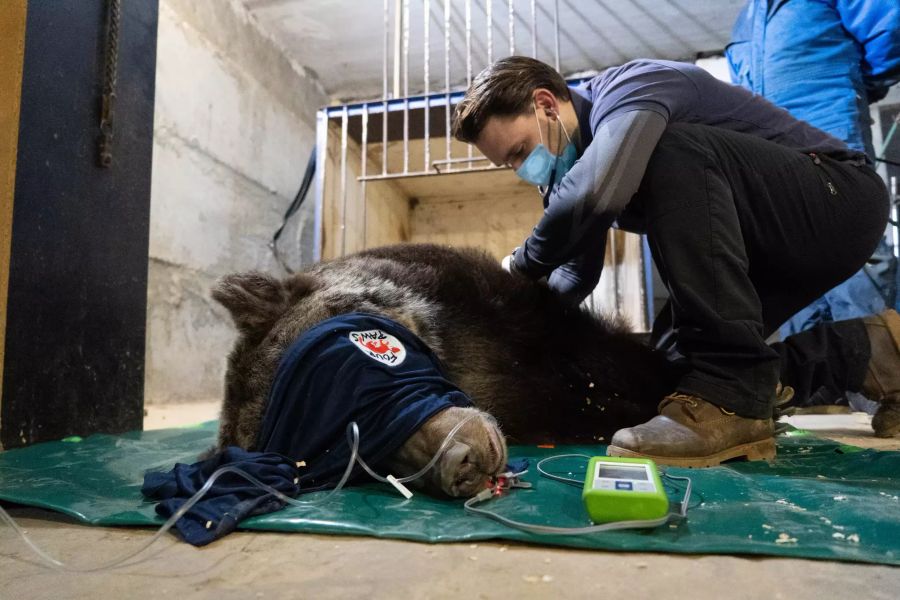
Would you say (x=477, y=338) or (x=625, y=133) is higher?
(x=625, y=133)

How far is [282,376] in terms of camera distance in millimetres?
1176

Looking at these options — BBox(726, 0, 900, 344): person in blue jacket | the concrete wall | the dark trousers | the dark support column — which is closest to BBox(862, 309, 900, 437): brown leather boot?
the dark trousers

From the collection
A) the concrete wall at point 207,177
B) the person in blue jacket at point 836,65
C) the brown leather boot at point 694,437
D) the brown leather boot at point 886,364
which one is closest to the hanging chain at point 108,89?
the concrete wall at point 207,177

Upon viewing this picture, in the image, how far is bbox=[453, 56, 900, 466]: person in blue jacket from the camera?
135cm

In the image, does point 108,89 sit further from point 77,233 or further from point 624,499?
point 624,499

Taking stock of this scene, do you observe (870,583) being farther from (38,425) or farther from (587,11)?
(587,11)

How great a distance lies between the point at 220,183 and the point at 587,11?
9.80ft

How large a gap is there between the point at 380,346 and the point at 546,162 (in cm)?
96

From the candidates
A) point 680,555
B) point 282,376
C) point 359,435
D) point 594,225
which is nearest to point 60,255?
point 282,376

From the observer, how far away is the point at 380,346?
1185mm

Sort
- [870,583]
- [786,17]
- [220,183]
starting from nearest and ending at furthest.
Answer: [870,583] < [786,17] < [220,183]

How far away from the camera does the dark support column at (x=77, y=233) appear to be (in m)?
1.79

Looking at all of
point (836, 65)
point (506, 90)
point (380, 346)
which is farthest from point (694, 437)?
point (836, 65)

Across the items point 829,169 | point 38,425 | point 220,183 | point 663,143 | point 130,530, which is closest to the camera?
point 130,530
